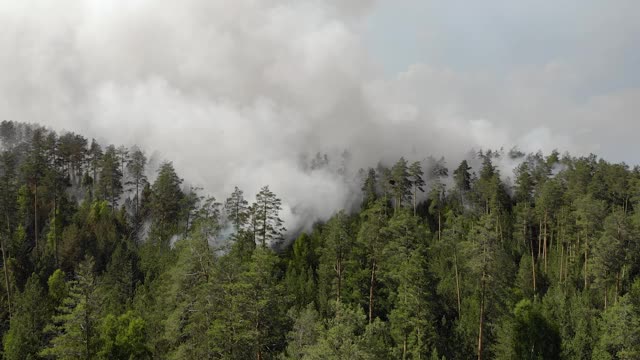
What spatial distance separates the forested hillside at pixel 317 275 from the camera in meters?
32.2

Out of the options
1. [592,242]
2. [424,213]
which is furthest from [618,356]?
[424,213]

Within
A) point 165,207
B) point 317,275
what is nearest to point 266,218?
point 317,275

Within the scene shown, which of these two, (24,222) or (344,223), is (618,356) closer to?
(344,223)

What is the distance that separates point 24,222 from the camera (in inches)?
3167

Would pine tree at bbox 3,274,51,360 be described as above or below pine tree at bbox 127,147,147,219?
below

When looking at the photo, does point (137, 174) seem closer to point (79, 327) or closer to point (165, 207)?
point (165, 207)

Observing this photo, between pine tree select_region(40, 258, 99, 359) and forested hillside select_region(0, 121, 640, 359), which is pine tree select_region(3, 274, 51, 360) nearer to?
forested hillside select_region(0, 121, 640, 359)

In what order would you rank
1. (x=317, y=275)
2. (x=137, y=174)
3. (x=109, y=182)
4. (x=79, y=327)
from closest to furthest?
(x=79, y=327) → (x=317, y=275) → (x=109, y=182) → (x=137, y=174)

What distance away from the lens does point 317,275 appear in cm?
7038

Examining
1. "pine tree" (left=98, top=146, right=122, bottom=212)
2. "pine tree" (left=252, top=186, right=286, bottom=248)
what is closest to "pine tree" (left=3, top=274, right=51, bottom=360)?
"pine tree" (left=252, top=186, right=286, bottom=248)

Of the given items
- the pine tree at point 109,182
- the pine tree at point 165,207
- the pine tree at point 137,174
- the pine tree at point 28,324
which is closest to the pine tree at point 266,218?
the pine tree at point 165,207

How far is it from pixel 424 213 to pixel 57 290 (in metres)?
66.5

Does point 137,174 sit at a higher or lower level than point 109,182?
higher

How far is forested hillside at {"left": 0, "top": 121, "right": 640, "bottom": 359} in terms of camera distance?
106 ft
